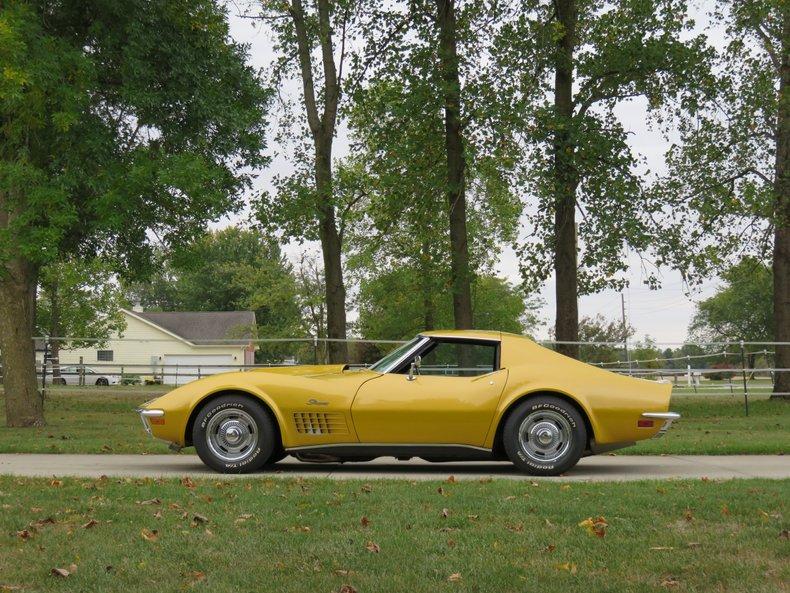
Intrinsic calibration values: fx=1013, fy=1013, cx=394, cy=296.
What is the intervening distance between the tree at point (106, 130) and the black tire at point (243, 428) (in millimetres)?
7032

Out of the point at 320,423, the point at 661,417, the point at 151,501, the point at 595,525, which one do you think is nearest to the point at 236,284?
the point at 320,423

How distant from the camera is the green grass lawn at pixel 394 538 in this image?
4.94 metres

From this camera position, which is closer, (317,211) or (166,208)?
(166,208)

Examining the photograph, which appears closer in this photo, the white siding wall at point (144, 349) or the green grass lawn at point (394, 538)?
the green grass lawn at point (394, 538)

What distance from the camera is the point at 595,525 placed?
6086mm

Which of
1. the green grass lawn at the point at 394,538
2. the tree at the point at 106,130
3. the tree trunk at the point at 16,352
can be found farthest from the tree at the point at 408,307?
the green grass lawn at the point at 394,538

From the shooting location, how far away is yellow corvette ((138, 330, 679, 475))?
9305 millimetres

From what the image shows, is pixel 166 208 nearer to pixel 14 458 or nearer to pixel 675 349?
pixel 14 458

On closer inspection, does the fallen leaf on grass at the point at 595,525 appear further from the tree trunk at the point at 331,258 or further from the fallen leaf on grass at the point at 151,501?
the tree trunk at the point at 331,258

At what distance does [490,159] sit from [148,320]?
49.9 m

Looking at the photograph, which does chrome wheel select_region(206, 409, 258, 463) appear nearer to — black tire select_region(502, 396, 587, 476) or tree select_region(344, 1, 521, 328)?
black tire select_region(502, 396, 587, 476)

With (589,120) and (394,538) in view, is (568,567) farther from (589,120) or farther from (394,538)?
(589,120)

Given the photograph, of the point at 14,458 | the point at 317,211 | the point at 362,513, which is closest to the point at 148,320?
the point at 317,211

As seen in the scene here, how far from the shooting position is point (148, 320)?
219 ft
